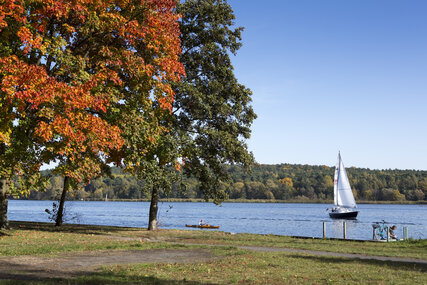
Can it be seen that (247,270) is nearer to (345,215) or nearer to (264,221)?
(264,221)

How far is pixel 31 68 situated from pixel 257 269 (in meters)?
12.0

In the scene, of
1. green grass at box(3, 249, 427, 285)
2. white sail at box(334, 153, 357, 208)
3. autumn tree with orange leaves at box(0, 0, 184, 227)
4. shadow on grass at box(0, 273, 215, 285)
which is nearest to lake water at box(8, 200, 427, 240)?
white sail at box(334, 153, 357, 208)

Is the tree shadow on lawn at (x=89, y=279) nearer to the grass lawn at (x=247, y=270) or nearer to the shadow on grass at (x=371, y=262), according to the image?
the grass lawn at (x=247, y=270)

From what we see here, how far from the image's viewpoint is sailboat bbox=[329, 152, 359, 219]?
81312mm

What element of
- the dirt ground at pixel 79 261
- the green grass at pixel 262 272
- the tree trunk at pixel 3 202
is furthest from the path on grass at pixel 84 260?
the tree trunk at pixel 3 202

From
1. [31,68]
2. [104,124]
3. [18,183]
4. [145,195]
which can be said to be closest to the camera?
[31,68]

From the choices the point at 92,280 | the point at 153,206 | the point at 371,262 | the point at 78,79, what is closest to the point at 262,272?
the point at 92,280

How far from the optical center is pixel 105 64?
20.3m

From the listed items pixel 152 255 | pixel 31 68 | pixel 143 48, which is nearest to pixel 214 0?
pixel 143 48

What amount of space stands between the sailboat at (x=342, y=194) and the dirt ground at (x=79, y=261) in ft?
223

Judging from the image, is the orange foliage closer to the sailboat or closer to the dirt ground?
the dirt ground

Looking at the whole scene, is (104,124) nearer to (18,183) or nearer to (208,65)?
(18,183)

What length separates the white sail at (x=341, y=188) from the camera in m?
81.2

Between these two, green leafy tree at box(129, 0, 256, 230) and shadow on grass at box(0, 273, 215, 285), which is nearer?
shadow on grass at box(0, 273, 215, 285)
